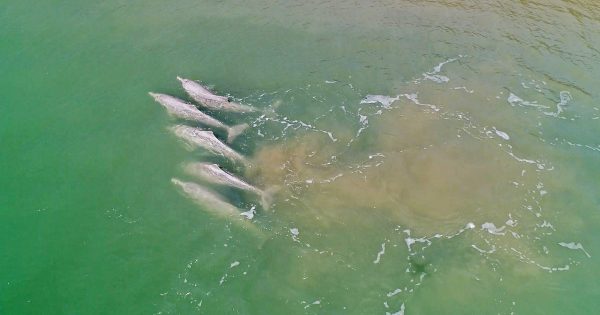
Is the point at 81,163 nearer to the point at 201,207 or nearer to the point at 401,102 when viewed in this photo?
the point at 201,207

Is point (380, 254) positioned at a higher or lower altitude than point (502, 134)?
lower

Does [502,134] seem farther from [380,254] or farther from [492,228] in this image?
[380,254]

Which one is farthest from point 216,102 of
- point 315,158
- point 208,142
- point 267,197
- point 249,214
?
point 249,214

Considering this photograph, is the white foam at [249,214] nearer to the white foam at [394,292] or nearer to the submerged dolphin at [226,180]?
the submerged dolphin at [226,180]

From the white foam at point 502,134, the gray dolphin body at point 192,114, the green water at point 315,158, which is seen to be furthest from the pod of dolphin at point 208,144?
the white foam at point 502,134

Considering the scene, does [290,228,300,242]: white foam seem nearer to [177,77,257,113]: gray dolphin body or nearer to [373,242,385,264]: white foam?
[373,242,385,264]: white foam
